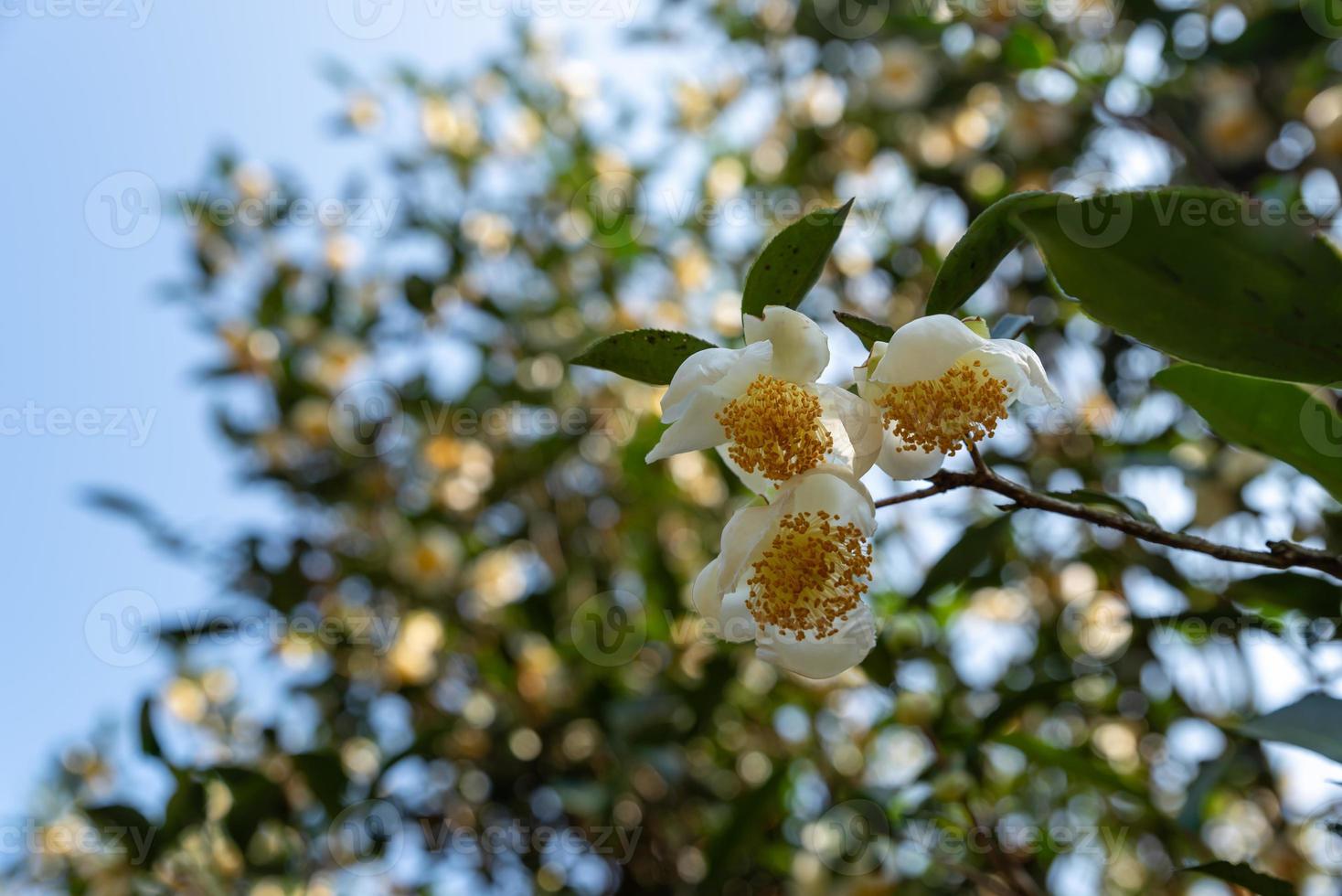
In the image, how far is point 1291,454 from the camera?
1.95ft

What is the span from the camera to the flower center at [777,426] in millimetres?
540

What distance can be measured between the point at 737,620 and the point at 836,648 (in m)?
0.06

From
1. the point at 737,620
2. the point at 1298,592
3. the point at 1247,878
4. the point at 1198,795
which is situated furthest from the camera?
the point at 1198,795

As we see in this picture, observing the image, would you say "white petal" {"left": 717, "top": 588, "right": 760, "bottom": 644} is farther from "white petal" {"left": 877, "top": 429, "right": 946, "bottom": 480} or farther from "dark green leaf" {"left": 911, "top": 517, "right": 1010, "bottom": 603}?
"dark green leaf" {"left": 911, "top": 517, "right": 1010, "bottom": 603}

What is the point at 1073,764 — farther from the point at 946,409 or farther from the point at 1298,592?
the point at 946,409

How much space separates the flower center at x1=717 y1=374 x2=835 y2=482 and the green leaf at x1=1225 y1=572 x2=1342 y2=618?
22.3 inches

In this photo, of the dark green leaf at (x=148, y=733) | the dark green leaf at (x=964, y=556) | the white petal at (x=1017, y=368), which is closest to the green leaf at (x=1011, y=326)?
the white petal at (x=1017, y=368)

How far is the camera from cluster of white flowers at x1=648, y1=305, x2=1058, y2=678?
53 cm

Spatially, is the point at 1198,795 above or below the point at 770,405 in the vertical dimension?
below

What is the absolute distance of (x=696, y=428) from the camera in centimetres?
55

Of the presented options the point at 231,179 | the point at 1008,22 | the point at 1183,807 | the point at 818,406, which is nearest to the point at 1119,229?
the point at 818,406

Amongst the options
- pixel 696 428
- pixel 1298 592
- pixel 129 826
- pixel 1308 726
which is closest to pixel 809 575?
pixel 696 428

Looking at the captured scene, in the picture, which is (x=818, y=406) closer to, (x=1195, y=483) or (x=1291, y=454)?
(x=1291, y=454)

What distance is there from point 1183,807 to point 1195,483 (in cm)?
46
